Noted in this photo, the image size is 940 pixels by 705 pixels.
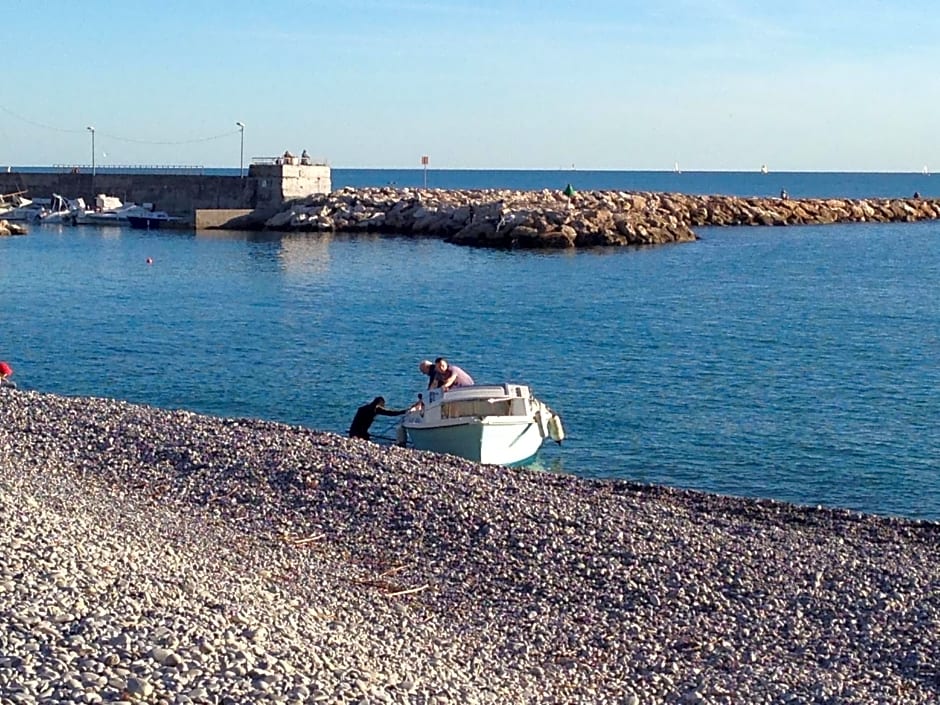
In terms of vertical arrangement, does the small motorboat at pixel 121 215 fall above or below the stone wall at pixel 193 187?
below

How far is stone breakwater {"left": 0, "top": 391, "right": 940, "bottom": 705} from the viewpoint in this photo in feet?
25.9

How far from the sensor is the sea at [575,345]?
2027 cm

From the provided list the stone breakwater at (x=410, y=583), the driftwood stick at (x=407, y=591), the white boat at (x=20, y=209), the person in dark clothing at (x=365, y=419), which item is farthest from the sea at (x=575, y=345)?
the white boat at (x=20, y=209)

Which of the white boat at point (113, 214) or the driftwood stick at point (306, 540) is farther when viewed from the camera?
the white boat at point (113, 214)

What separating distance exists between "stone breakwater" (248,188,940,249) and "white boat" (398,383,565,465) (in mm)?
41985

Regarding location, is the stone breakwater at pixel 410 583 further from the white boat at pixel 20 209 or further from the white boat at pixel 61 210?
the white boat at pixel 20 209

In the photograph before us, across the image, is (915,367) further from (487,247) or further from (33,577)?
(487,247)

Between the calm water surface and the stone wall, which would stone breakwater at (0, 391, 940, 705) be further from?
the stone wall

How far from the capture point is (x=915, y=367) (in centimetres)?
2817

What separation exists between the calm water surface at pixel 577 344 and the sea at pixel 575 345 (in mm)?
85

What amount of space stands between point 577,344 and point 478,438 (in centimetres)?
1343

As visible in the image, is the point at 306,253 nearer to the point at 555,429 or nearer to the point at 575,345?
the point at 575,345

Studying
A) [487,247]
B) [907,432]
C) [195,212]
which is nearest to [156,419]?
[907,432]

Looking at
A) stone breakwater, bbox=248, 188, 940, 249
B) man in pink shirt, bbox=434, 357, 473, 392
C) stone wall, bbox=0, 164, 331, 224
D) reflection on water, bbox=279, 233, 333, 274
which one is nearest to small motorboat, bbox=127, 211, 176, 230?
stone wall, bbox=0, 164, 331, 224
